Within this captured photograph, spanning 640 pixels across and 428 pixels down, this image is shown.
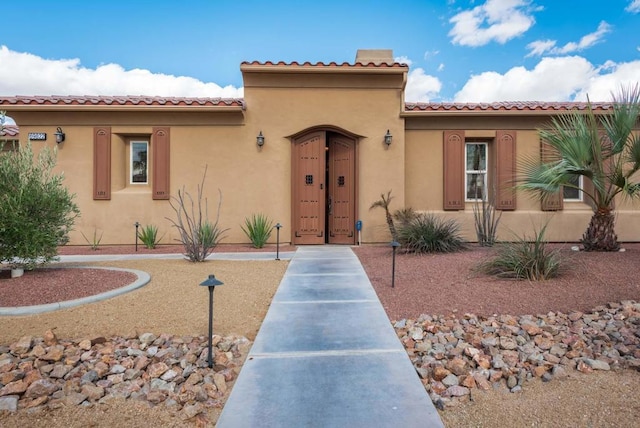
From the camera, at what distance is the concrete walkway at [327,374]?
7.09 ft

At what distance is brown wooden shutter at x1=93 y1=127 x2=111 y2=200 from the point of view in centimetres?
924

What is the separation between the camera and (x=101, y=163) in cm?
924

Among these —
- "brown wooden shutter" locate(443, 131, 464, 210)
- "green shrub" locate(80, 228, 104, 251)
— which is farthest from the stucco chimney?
"green shrub" locate(80, 228, 104, 251)

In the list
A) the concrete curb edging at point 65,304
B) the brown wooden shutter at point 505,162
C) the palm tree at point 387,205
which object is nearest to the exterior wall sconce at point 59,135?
the concrete curb edging at point 65,304

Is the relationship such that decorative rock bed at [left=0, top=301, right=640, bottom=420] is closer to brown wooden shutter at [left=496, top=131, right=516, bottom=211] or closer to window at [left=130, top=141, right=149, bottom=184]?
brown wooden shutter at [left=496, top=131, right=516, bottom=211]

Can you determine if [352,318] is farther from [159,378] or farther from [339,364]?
[159,378]

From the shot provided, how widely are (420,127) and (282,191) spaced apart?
13.8 ft

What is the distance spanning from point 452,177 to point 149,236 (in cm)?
817

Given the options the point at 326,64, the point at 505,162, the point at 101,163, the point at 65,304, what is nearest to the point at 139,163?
the point at 101,163

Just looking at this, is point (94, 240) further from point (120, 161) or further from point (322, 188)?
point (322, 188)

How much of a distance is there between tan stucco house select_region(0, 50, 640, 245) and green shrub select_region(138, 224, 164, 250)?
0.72 ft

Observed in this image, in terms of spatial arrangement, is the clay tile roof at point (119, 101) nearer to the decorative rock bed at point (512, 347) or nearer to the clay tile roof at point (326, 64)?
the clay tile roof at point (326, 64)

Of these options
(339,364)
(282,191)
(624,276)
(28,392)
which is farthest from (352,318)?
(282,191)

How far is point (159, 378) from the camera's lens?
2.65 meters
